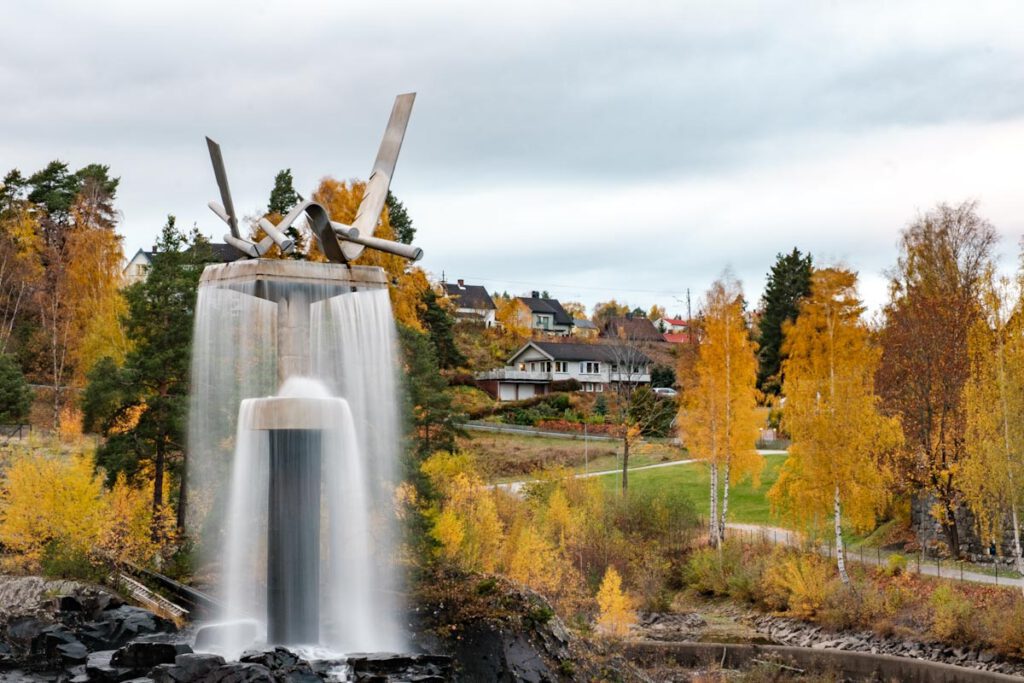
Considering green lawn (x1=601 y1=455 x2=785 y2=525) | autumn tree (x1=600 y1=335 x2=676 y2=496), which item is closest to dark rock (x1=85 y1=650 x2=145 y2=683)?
autumn tree (x1=600 y1=335 x2=676 y2=496)

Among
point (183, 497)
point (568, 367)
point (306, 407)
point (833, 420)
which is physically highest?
point (568, 367)

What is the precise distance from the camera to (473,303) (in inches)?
3597

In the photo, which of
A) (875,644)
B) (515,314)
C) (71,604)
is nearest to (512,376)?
(515,314)

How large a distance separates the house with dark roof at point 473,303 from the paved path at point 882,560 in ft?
145

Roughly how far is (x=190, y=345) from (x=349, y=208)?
13.4 m

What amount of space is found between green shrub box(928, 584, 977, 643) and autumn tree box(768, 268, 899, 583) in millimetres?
3497

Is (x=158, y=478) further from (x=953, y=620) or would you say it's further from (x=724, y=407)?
(x=953, y=620)

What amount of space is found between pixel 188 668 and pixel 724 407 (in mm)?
25416

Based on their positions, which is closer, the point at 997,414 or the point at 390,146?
the point at 390,146

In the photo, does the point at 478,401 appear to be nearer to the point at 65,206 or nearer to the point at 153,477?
the point at 65,206

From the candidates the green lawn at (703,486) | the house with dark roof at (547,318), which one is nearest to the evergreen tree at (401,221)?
the green lawn at (703,486)

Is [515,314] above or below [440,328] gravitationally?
above

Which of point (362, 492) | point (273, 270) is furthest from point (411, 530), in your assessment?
point (273, 270)

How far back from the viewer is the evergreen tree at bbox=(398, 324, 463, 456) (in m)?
31.1
